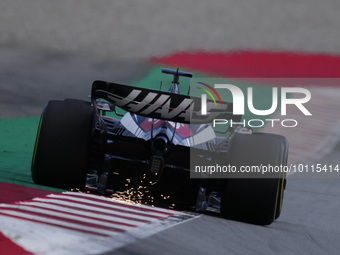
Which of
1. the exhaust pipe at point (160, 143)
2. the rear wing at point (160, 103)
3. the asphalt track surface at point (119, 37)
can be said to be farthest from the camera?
the asphalt track surface at point (119, 37)

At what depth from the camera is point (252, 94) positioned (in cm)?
1505

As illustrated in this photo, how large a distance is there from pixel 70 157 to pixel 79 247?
1687 mm

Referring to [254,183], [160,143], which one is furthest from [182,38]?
[254,183]

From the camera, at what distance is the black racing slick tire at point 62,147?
4160 millimetres

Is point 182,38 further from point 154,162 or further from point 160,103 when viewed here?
point 160,103

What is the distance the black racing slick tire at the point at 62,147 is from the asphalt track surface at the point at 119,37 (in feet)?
14.4

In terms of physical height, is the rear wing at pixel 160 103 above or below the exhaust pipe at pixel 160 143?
above

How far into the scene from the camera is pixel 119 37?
15383 millimetres

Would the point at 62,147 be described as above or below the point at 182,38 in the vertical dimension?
below

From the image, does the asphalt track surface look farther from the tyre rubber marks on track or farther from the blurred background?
the tyre rubber marks on track

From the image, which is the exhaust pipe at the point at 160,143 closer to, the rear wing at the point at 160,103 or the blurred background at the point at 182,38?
the rear wing at the point at 160,103

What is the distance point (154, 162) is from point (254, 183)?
0.81m

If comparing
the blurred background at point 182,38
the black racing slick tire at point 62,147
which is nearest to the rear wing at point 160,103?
the black racing slick tire at point 62,147

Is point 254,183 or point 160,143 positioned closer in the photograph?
point 254,183
